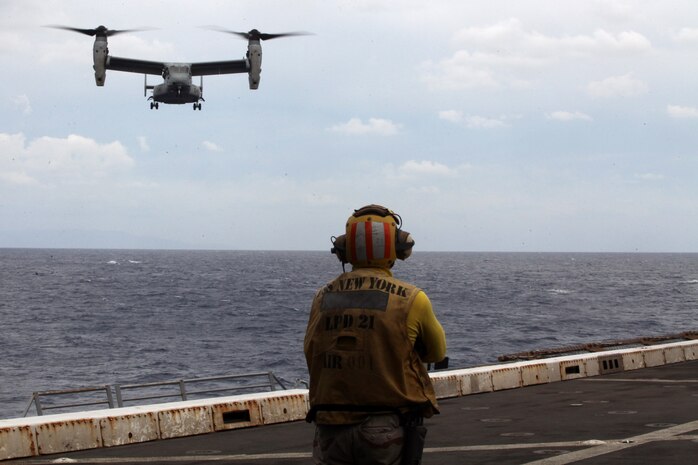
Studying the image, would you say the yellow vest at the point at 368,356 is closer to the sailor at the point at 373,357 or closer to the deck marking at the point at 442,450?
the sailor at the point at 373,357

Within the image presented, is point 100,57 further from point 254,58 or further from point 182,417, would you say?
point 182,417

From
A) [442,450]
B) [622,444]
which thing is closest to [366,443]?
[442,450]

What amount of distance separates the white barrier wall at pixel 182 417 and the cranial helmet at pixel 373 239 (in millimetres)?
7664

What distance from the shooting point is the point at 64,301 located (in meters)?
125

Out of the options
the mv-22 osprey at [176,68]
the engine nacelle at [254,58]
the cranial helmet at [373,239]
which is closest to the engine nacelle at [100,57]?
the mv-22 osprey at [176,68]

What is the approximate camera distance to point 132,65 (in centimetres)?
6031

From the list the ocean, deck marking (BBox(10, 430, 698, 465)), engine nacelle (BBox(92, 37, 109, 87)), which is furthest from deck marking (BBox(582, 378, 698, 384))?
engine nacelle (BBox(92, 37, 109, 87))

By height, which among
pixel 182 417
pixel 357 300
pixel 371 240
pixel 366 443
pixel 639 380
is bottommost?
pixel 639 380

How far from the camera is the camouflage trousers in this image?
5.45 m

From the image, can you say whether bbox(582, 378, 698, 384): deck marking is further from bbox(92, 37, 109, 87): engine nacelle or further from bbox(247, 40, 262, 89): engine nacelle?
bbox(92, 37, 109, 87): engine nacelle

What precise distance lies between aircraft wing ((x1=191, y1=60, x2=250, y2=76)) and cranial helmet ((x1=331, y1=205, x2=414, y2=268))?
54584 mm

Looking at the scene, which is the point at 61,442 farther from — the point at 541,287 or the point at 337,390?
the point at 541,287

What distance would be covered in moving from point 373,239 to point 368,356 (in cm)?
68

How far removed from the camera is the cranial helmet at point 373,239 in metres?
5.71
